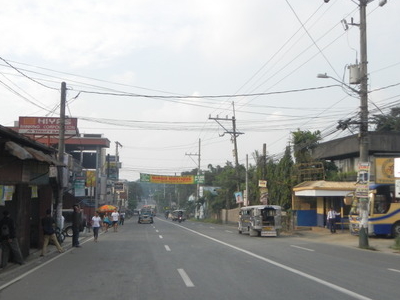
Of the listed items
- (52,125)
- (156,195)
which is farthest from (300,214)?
(156,195)

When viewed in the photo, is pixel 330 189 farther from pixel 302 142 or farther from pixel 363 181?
pixel 363 181

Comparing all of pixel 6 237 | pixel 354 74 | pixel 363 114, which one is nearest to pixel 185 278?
pixel 6 237

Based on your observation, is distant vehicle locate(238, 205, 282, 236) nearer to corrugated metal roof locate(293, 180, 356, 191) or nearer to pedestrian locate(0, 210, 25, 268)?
corrugated metal roof locate(293, 180, 356, 191)

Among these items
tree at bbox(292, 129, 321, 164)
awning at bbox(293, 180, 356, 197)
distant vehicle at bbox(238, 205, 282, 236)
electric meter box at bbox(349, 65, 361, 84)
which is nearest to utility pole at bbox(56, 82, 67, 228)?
distant vehicle at bbox(238, 205, 282, 236)

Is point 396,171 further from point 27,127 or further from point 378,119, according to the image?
point 27,127

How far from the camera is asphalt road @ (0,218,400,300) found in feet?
30.3

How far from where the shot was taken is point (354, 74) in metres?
21.8

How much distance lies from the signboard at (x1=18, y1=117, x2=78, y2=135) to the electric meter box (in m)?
16.8

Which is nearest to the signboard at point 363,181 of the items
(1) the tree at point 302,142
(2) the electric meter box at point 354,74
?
(2) the electric meter box at point 354,74

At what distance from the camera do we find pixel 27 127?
2942 cm

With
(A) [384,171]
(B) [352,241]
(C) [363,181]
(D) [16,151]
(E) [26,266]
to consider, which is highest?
(A) [384,171]

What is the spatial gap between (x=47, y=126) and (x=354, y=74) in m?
18.7

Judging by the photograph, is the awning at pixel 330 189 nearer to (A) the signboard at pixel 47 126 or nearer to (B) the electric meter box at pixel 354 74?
(B) the electric meter box at pixel 354 74

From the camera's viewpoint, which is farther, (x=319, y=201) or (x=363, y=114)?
(x=319, y=201)
